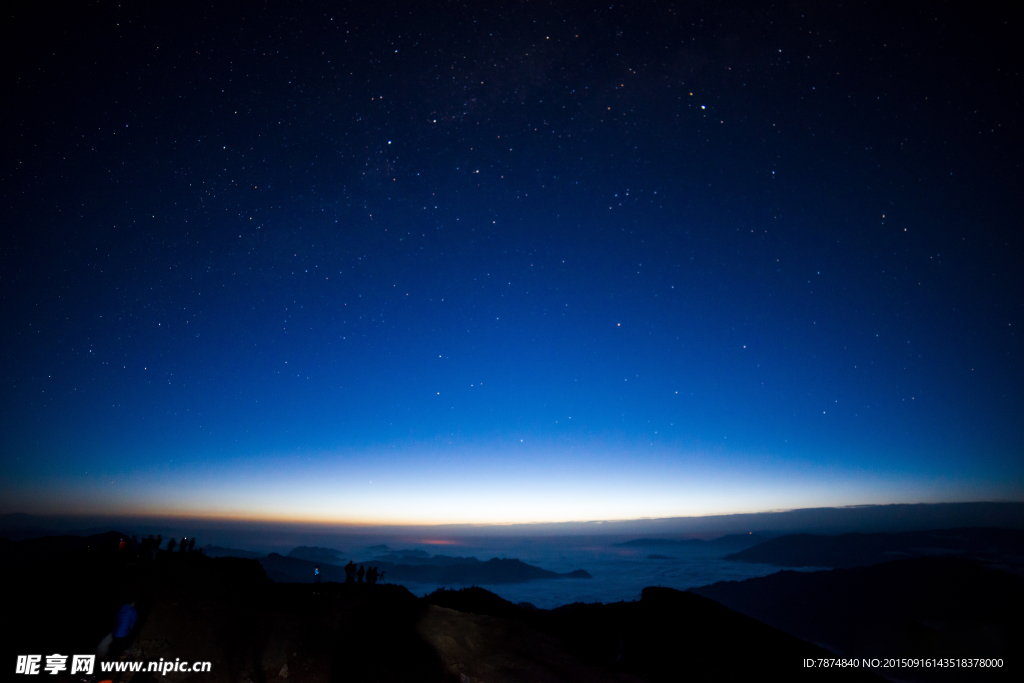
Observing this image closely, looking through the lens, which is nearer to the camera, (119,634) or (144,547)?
(119,634)

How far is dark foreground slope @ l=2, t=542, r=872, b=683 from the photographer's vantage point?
593 inches

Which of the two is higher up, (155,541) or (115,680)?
(155,541)

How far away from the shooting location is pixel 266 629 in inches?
648

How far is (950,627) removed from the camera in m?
38.4

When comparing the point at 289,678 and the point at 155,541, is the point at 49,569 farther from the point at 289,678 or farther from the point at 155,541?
the point at 289,678

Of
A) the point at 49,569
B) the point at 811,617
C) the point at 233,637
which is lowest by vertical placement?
the point at 811,617

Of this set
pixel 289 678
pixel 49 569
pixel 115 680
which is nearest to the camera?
pixel 115 680

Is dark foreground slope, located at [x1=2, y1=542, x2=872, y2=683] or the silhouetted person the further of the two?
dark foreground slope, located at [x1=2, y1=542, x2=872, y2=683]

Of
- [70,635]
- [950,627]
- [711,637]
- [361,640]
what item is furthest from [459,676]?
[950,627]

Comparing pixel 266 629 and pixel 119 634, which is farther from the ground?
pixel 119 634

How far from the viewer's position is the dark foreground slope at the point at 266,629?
49.4ft

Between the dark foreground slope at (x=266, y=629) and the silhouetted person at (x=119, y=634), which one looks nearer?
the silhouetted person at (x=119, y=634)

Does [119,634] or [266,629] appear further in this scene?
[266,629]

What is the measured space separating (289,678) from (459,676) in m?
5.66
